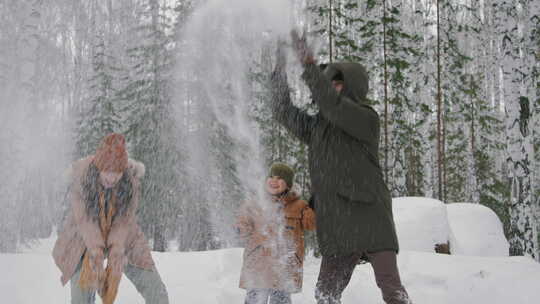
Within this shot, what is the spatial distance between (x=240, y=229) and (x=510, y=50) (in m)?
8.36

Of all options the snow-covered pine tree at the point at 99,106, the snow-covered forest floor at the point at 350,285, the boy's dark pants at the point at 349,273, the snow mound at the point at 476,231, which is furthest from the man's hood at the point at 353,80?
the snow-covered pine tree at the point at 99,106

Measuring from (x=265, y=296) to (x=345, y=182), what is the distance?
1.38 meters

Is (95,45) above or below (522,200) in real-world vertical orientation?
above

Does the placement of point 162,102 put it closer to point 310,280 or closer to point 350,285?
point 310,280

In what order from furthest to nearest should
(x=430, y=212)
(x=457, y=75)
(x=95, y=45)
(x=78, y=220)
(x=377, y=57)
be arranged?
(x=457, y=75), (x=377, y=57), (x=95, y=45), (x=430, y=212), (x=78, y=220)

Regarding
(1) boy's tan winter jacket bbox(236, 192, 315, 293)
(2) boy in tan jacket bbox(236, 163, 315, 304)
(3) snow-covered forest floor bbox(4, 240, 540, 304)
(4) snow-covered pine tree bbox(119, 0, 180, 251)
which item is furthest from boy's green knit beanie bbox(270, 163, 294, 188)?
(4) snow-covered pine tree bbox(119, 0, 180, 251)

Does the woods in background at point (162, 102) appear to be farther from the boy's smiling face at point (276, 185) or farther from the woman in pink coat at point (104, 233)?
→ the woman in pink coat at point (104, 233)

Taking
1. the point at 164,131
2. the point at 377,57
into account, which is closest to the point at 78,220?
the point at 164,131

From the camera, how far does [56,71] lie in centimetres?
1639

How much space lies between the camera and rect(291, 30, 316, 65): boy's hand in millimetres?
2803

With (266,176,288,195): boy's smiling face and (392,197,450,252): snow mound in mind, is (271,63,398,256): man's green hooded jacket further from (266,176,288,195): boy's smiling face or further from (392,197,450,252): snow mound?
(392,197,450,252): snow mound

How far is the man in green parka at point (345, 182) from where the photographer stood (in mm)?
2770

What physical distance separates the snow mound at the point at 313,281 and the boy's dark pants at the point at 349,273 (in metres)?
2.07

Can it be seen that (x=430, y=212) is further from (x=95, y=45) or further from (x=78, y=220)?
(x=95, y=45)
